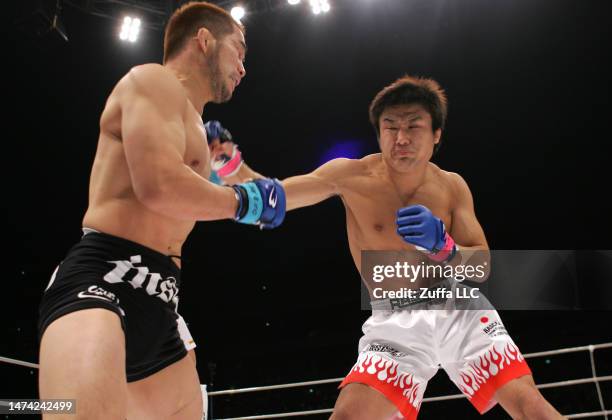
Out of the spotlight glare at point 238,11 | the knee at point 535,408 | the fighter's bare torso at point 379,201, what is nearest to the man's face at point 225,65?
the fighter's bare torso at point 379,201

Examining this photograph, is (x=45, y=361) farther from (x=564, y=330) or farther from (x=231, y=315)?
(x=231, y=315)

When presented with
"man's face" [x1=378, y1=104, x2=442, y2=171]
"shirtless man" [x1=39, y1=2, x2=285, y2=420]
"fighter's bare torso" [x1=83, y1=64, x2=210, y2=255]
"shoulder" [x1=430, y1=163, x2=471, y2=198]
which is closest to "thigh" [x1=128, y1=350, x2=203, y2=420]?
"shirtless man" [x1=39, y1=2, x2=285, y2=420]

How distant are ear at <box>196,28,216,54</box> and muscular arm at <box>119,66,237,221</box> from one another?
39 centimetres

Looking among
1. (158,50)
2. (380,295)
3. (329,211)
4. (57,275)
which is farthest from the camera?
(329,211)

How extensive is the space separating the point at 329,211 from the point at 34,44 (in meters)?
5.14

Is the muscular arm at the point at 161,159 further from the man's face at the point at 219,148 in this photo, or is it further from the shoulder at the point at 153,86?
the man's face at the point at 219,148

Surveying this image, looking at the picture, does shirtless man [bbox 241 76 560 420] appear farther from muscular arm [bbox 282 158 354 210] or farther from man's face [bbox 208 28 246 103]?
man's face [bbox 208 28 246 103]

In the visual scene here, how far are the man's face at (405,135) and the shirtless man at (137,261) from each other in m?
1.03

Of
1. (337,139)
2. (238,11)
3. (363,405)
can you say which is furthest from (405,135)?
(337,139)

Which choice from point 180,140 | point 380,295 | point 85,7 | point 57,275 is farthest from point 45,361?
point 85,7

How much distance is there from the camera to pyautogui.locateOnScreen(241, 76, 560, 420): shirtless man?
2.22m

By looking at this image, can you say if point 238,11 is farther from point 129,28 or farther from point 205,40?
point 205,40

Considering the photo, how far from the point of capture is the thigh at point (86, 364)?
117 cm

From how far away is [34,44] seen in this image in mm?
5984
